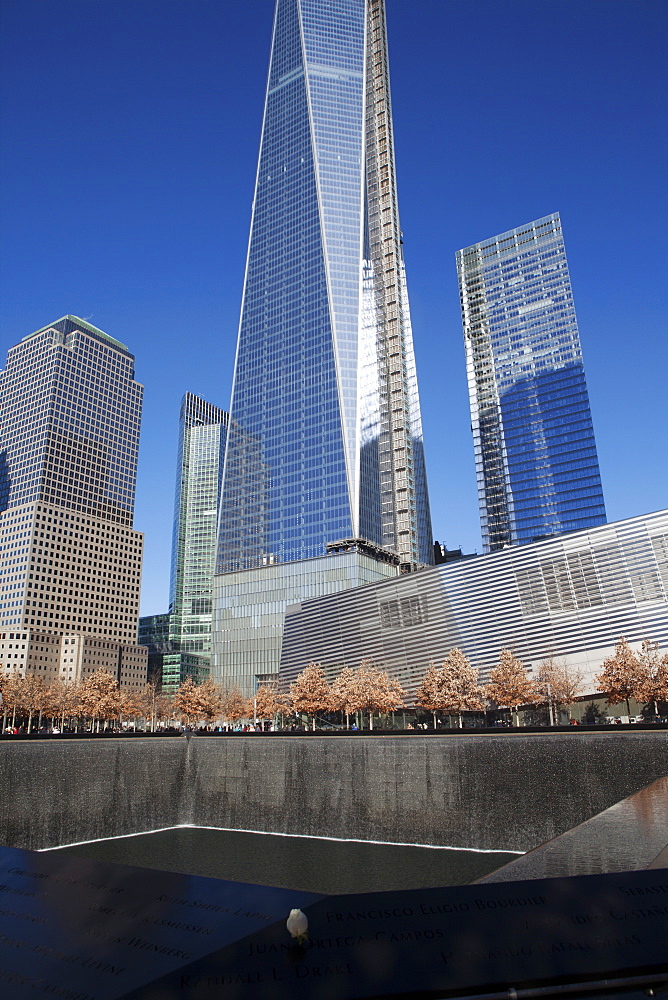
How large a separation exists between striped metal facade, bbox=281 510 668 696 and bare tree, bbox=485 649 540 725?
10.1 m

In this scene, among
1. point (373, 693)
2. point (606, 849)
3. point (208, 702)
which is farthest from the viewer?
point (208, 702)

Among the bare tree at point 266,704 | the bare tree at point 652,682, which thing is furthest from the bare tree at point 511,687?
the bare tree at point 266,704

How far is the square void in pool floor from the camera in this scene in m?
36.5

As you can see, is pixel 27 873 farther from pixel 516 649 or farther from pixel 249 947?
pixel 516 649

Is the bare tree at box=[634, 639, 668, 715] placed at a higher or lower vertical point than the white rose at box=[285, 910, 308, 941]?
higher

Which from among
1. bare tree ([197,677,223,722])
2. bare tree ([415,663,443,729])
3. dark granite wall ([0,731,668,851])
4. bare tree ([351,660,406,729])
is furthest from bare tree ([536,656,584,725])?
bare tree ([197,677,223,722])

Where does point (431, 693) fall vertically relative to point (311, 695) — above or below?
below

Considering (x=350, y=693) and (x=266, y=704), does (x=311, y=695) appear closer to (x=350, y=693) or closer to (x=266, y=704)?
(x=350, y=693)

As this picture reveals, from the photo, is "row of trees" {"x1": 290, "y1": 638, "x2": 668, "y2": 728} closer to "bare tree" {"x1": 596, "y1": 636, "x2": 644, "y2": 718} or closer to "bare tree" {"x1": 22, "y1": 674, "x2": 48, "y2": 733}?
"bare tree" {"x1": 596, "y1": 636, "x2": 644, "y2": 718}

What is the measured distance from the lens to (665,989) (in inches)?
368

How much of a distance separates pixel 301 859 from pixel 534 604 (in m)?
74.7

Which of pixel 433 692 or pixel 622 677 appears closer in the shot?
pixel 622 677

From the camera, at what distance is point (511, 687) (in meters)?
95.8

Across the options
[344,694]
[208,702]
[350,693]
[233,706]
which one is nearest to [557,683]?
[350,693]
